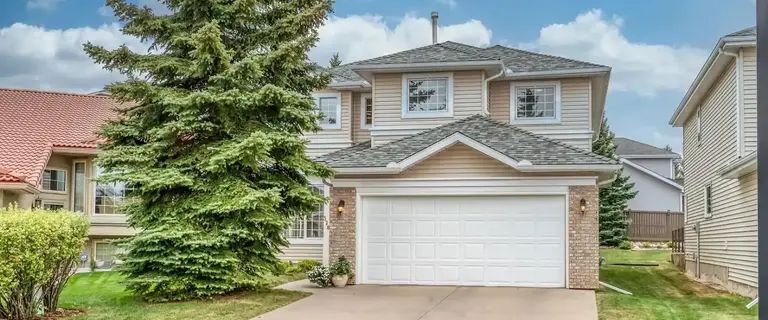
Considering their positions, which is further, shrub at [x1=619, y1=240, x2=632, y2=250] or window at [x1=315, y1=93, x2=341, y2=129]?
shrub at [x1=619, y1=240, x2=632, y2=250]

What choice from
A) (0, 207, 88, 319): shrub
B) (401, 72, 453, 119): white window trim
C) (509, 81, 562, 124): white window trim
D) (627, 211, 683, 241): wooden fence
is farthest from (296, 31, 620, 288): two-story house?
(627, 211, 683, 241): wooden fence

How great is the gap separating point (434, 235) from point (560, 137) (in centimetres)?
432

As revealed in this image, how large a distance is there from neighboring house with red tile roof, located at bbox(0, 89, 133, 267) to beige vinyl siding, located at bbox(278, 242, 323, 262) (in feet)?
13.9

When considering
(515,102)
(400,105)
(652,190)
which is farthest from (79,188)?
(652,190)

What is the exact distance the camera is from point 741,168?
33.1 ft

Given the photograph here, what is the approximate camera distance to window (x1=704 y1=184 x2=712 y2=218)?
1470 cm

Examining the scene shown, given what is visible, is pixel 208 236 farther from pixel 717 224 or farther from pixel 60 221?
pixel 717 224

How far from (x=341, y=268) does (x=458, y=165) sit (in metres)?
2.58

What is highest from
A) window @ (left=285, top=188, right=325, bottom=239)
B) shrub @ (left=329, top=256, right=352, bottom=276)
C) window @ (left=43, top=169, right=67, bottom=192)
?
window @ (left=43, top=169, right=67, bottom=192)

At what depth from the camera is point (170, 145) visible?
33.1 feet

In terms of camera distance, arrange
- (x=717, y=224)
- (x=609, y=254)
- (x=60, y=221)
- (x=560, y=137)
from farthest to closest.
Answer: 1. (x=609, y=254)
2. (x=560, y=137)
3. (x=717, y=224)
4. (x=60, y=221)

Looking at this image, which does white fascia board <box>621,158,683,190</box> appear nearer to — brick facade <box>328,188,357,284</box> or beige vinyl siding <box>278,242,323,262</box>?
beige vinyl siding <box>278,242,323,262</box>

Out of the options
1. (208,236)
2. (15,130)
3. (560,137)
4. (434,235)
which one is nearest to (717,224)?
(560,137)

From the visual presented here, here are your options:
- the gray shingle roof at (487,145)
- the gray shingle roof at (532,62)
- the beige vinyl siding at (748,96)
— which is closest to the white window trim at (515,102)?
the gray shingle roof at (532,62)
